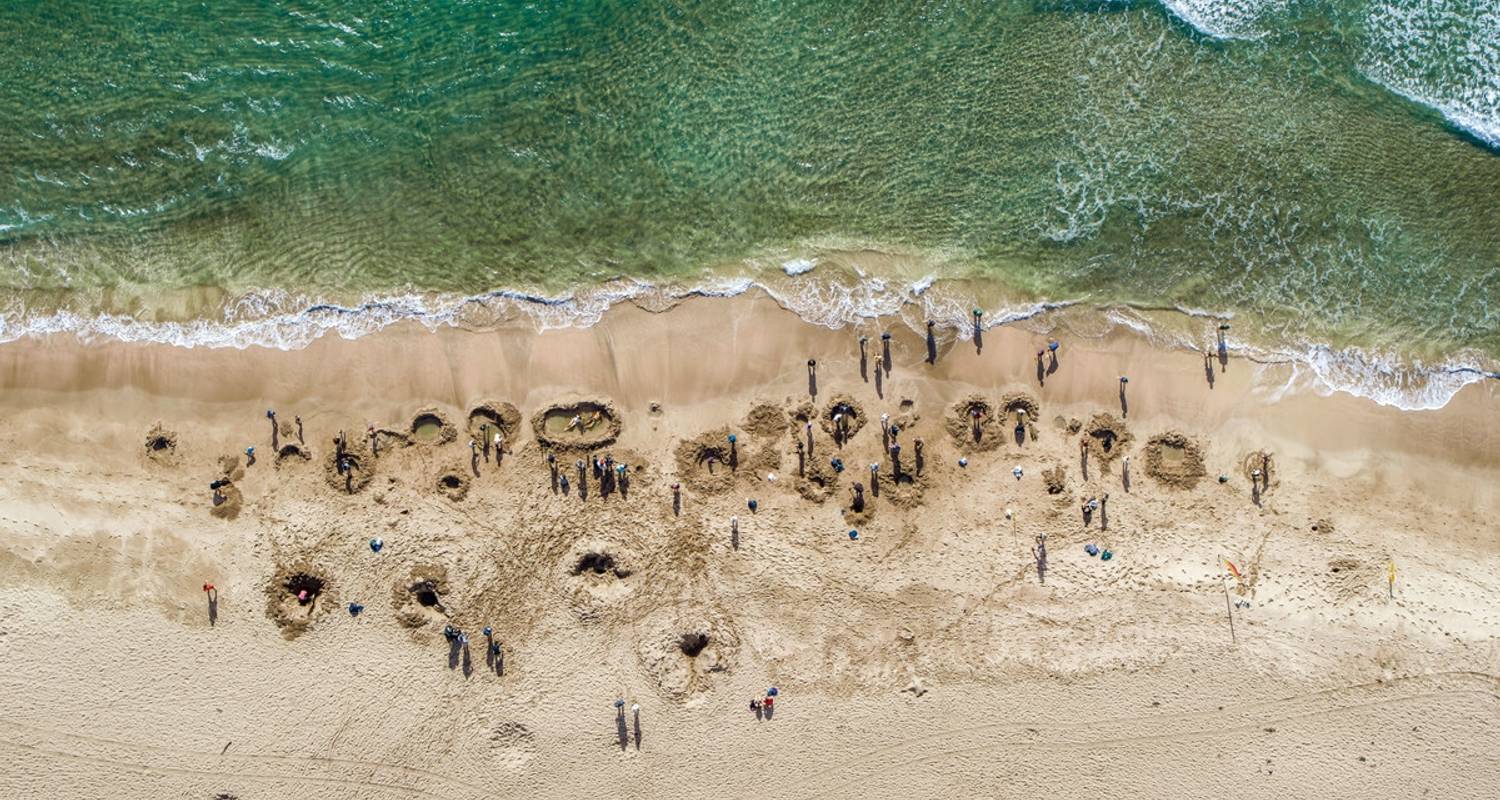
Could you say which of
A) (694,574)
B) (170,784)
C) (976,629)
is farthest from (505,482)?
(976,629)

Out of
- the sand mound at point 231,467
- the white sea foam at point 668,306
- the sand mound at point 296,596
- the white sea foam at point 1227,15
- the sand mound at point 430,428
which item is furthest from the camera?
the white sea foam at point 1227,15

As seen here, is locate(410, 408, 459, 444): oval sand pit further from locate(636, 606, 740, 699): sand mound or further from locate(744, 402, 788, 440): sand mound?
locate(744, 402, 788, 440): sand mound

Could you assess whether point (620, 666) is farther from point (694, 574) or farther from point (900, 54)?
point (900, 54)

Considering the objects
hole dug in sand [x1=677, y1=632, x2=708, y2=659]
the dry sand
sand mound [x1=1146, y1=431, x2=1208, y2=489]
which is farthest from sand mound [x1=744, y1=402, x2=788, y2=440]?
sand mound [x1=1146, y1=431, x2=1208, y2=489]

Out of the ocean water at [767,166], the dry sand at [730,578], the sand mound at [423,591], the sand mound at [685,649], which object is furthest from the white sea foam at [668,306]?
the sand mound at [685,649]

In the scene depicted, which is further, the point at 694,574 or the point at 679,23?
the point at 679,23

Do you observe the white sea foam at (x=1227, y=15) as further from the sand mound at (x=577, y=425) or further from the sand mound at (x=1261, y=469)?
the sand mound at (x=577, y=425)
